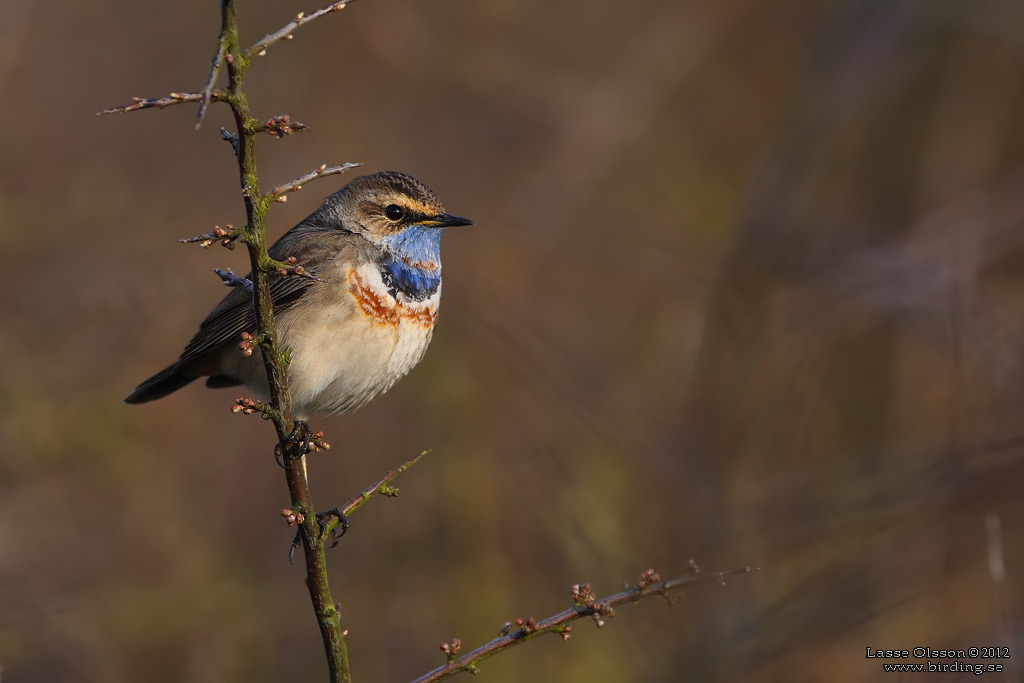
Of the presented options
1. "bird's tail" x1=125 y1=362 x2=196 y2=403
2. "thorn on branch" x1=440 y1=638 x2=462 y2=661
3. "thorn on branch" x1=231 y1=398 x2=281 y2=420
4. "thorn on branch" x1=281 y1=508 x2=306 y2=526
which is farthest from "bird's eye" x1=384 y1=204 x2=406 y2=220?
"thorn on branch" x1=440 y1=638 x2=462 y2=661

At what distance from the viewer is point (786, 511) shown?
5809 millimetres

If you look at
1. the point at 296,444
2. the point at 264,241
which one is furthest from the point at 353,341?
the point at 264,241

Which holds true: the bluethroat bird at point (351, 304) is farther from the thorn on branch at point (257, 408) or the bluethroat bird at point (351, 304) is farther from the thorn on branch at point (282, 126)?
the thorn on branch at point (282, 126)

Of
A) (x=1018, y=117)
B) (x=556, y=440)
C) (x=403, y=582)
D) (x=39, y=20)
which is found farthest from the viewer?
(x=39, y=20)

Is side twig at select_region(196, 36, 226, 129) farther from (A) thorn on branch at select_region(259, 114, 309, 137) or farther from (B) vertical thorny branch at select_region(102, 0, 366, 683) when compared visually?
(A) thorn on branch at select_region(259, 114, 309, 137)

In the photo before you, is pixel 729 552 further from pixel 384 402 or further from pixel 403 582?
pixel 384 402

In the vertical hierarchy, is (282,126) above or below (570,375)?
below

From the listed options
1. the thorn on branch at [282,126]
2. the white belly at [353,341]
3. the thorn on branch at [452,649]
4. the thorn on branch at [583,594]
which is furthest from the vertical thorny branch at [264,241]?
the white belly at [353,341]

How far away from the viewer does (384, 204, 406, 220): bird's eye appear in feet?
17.3

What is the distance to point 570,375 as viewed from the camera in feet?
23.6

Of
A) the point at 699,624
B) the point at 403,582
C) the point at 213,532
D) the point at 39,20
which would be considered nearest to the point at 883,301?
the point at 699,624

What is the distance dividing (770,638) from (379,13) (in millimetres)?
5120

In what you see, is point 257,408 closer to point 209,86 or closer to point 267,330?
point 267,330

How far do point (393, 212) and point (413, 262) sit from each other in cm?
32
